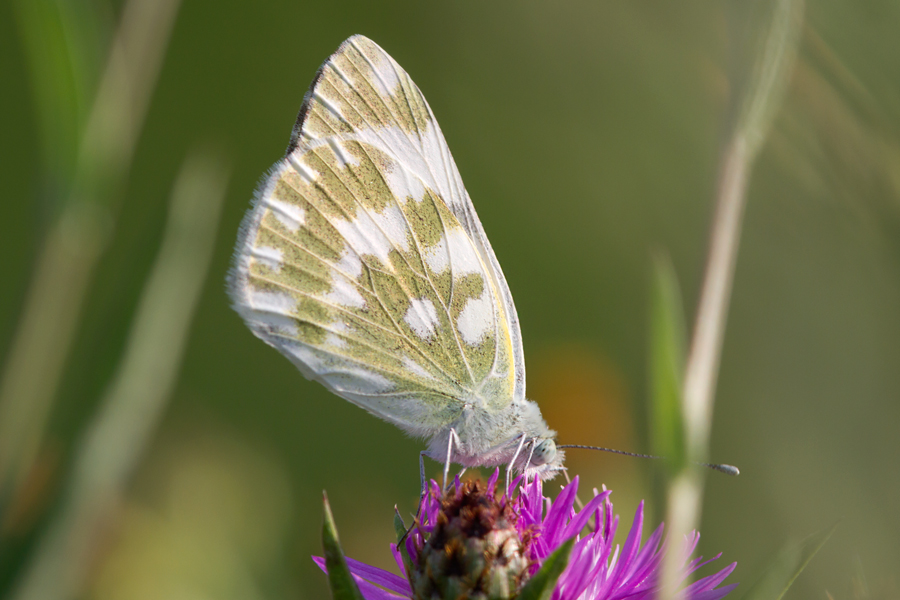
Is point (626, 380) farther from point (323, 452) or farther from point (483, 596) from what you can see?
point (483, 596)

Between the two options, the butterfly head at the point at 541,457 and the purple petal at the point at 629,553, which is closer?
the purple petal at the point at 629,553

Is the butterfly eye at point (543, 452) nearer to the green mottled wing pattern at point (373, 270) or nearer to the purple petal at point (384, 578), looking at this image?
the green mottled wing pattern at point (373, 270)

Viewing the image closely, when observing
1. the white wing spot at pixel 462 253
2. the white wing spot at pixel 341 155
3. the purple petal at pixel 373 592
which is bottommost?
the purple petal at pixel 373 592

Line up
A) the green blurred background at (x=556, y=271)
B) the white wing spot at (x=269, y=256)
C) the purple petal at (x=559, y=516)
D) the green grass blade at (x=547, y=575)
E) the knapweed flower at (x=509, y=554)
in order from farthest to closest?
the white wing spot at (x=269, y=256), the green blurred background at (x=556, y=271), the purple petal at (x=559, y=516), the knapweed flower at (x=509, y=554), the green grass blade at (x=547, y=575)

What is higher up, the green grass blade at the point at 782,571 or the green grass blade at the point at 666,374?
the green grass blade at the point at 666,374

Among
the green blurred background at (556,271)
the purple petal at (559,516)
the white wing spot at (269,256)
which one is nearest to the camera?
the purple petal at (559,516)

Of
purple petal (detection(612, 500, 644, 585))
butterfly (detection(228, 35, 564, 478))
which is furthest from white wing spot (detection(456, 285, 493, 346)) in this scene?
purple petal (detection(612, 500, 644, 585))

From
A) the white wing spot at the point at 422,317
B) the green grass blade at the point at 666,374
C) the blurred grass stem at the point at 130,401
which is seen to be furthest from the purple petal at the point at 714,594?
the blurred grass stem at the point at 130,401

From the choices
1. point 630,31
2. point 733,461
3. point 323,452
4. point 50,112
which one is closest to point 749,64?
point 50,112
